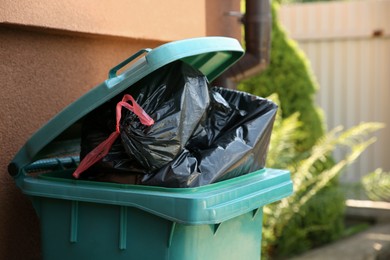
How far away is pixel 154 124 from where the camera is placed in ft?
8.30

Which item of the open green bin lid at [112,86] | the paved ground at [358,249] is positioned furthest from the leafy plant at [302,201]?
the open green bin lid at [112,86]

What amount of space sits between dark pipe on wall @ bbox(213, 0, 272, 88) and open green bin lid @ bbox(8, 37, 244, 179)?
1.75 meters

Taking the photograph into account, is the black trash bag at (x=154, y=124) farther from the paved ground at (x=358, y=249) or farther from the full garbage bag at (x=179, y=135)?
the paved ground at (x=358, y=249)

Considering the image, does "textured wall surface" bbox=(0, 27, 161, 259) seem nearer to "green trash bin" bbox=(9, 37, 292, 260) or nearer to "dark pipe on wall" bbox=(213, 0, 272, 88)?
"green trash bin" bbox=(9, 37, 292, 260)

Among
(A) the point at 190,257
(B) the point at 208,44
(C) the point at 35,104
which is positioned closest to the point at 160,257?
(A) the point at 190,257

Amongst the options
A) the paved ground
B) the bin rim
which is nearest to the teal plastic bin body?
the bin rim

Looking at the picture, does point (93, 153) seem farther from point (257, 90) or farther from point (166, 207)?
point (257, 90)

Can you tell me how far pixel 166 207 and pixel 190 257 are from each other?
0.24m

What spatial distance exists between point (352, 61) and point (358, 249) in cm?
345

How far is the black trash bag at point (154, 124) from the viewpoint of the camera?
2.54 metres

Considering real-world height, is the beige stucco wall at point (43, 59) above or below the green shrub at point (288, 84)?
above

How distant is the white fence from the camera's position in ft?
26.8

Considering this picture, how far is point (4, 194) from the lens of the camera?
304 centimetres

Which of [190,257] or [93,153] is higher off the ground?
[93,153]
